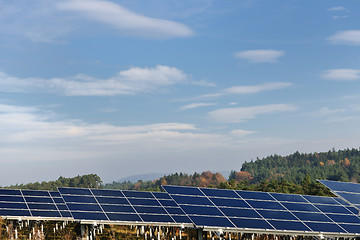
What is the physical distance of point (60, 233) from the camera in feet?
144

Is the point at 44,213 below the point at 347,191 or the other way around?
below

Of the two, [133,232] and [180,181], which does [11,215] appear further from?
[180,181]

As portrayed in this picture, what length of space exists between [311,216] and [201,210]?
7.23 m

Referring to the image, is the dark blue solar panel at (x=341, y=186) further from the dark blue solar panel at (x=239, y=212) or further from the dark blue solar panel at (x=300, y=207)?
the dark blue solar panel at (x=239, y=212)

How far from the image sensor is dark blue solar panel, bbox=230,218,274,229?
26.3m

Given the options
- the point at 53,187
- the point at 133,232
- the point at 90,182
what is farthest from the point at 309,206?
the point at 90,182

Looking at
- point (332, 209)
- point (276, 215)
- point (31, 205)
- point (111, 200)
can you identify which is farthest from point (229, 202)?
point (31, 205)

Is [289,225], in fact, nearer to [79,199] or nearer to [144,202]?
[144,202]

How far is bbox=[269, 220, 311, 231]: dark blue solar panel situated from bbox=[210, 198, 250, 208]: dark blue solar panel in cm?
272

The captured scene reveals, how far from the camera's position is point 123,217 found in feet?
102

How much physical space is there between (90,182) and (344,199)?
13869cm

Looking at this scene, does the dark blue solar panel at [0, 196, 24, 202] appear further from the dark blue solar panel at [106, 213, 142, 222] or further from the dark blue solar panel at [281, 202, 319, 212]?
the dark blue solar panel at [281, 202, 319, 212]

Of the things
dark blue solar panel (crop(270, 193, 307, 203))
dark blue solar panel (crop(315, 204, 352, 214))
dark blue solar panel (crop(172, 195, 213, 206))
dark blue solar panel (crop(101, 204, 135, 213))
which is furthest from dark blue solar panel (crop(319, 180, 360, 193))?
dark blue solar panel (crop(101, 204, 135, 213))

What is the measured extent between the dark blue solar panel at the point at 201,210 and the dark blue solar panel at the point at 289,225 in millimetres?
3102
